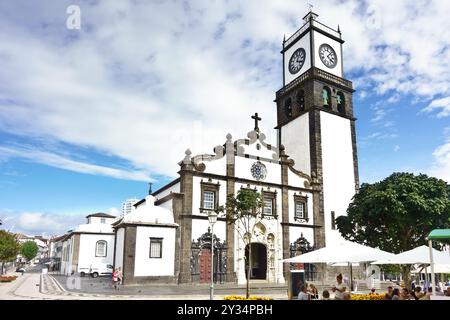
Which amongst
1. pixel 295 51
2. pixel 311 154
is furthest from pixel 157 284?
pixel 295 51

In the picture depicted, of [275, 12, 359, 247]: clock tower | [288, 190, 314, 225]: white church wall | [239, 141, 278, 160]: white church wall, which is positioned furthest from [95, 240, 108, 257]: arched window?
[288, 190, 314, 225]: white church wall

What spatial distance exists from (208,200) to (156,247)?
5.49 m

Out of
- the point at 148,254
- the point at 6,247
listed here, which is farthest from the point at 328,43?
the point at 6,247

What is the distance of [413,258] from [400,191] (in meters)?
9.94

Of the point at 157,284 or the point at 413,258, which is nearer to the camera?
the point at 413,258

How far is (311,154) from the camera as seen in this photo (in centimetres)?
3584

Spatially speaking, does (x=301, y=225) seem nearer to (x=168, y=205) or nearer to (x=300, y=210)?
(x=300, y=210)

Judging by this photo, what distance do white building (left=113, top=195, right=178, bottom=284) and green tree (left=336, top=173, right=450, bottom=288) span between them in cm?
1418

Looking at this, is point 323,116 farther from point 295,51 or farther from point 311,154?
point 295,51

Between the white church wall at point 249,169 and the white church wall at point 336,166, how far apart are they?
5.51 m

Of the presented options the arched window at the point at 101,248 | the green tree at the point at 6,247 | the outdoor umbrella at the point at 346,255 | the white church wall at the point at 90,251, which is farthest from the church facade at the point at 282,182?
the arched window at the point at 101,248

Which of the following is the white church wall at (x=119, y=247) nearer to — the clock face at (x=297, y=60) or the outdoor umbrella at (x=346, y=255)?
the outdoor umbrella at (x=346, y=255)

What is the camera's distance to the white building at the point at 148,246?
2508 centimetres
